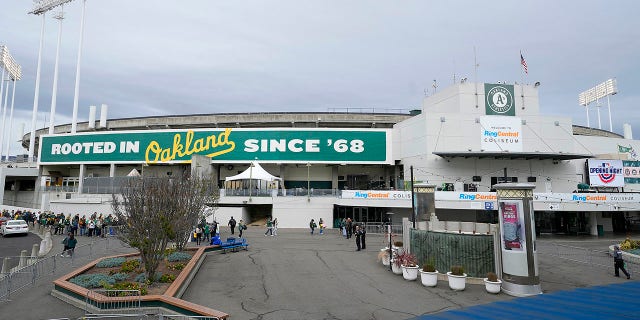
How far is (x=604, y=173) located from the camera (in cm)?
3962

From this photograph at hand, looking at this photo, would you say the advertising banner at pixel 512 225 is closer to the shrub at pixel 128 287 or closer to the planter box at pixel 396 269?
the planter box at pixel 396 269

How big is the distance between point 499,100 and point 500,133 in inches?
139

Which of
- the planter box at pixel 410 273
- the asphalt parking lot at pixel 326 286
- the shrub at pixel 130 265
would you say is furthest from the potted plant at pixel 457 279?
the shrub at pixel 130 265

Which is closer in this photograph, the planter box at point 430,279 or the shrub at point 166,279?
the shrub at point 166,279

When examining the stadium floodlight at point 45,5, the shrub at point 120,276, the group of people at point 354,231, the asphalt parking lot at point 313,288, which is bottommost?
the asphalt parking lot at point 313,288

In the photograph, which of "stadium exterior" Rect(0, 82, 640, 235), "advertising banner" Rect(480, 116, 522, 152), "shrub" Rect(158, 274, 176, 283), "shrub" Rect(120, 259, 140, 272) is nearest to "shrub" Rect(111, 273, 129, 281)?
"shrub" Rect(120, 259, 140, 272)

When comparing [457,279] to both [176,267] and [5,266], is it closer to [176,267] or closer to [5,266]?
[176,267]

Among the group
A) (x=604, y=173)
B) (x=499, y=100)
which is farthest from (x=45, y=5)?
(x=604, y=173)

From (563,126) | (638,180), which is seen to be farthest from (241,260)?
(638,180)

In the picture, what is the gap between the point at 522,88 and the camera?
38.4m

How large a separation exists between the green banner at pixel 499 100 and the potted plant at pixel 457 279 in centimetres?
2852

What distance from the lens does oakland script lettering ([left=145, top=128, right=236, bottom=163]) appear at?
137ft

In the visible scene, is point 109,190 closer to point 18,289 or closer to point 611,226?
point 18,289

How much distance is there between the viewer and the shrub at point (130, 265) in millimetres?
14930
